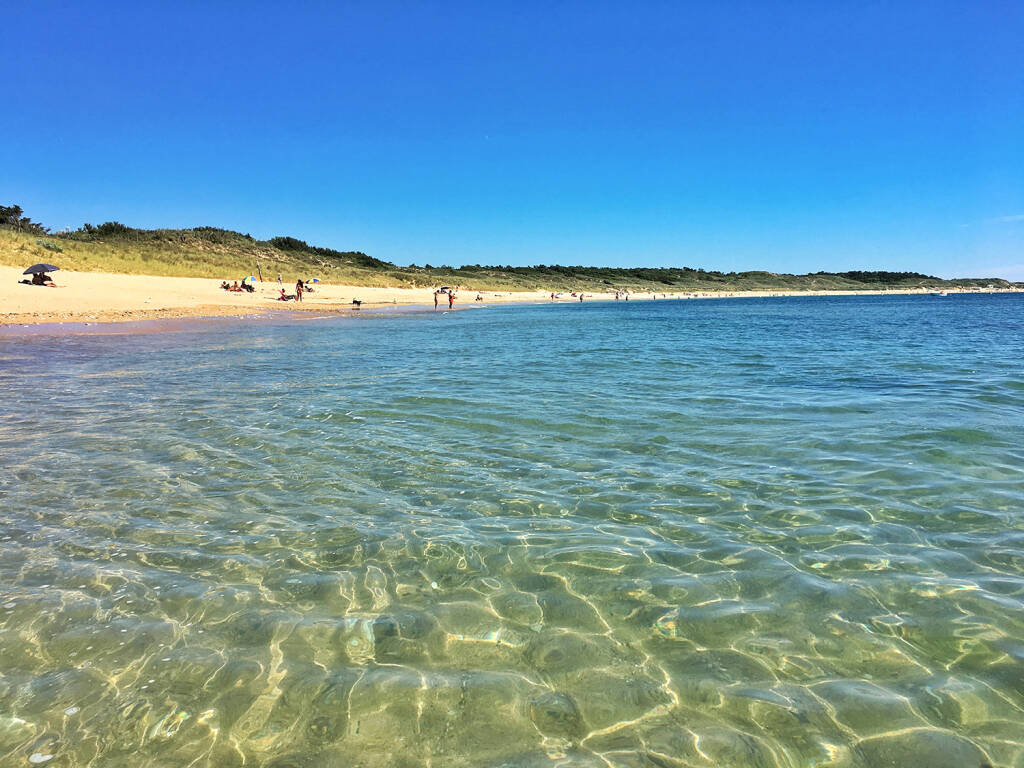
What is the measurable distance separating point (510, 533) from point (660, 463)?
2.46 meters

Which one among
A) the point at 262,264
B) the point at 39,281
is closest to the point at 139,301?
the point at 39,281

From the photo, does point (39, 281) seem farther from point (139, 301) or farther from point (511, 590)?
point (511, 590)

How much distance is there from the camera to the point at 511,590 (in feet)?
12.3

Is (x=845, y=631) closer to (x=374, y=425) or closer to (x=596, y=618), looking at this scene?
(x=596, y=618)

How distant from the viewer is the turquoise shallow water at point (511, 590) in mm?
2549

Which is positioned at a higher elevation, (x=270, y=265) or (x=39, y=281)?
(x=270, y=265)

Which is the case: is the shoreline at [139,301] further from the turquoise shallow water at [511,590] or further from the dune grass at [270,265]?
the turquoise shallow water at [511,590]

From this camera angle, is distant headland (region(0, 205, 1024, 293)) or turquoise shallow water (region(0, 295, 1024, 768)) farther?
distant headland (region(0, 205, 1024, 293))

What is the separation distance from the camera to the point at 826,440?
281 inches

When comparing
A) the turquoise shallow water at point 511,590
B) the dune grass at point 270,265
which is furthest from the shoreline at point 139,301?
the turquoise shallow water at point 511,590

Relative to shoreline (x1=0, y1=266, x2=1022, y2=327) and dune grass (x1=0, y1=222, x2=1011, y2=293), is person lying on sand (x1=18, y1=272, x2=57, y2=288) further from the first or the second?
dune grass (x1=0, y1=222, x2=1011, y2=293)

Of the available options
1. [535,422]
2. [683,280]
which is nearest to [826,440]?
[535,422]

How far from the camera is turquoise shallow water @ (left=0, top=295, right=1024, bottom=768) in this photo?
8.36 feet

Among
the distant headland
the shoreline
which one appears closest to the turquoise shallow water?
the shoreline
